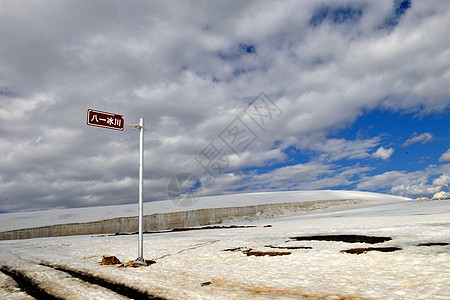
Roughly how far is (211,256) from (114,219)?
2969cm

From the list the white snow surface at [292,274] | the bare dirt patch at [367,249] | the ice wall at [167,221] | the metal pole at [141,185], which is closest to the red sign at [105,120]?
A: the metal pole at [141,185]

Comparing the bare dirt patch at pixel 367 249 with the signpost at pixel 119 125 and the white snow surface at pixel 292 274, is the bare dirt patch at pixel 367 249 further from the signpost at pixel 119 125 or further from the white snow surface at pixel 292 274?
the signpost at pixel 119 125

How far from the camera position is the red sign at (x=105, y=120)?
762cm

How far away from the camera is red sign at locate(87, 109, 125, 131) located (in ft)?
25.0

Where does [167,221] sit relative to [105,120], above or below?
below

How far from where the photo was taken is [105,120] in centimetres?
795

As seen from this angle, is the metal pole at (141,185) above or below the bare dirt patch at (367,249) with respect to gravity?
above

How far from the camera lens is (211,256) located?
356 inches

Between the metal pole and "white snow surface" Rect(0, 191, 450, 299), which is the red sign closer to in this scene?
the metal pole

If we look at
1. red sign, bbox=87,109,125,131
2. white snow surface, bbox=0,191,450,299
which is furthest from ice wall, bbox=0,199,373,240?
red sign, bbox=87,109,125,131

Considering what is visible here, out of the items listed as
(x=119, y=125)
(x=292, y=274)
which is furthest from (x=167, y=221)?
(x=292, y=274)

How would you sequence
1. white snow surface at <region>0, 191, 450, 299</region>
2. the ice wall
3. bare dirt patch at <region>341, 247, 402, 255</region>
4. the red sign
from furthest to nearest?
the ice wall → bare dirt patch at <region>341, 247, 402, 255</region> → the red sign → white snow surface at <region>0, 191, 450, 299</region>

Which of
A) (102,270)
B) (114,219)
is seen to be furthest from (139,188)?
(114,219)

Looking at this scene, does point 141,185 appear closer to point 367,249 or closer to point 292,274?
point 292,274
